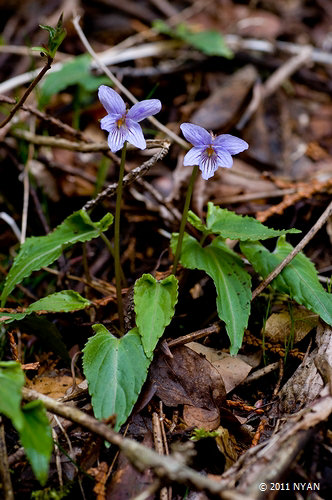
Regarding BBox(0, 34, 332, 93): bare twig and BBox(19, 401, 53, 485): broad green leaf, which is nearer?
BBox(19, 401, 53, 485): broad green leaf

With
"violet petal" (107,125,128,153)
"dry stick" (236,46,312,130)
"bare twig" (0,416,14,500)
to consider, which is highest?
"dry stick" (236,46,312,130)

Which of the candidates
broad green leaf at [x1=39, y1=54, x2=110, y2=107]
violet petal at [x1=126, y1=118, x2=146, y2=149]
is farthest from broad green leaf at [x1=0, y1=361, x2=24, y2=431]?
broad green leaf at [x1=39, y1=54, x2=110, y2=107]

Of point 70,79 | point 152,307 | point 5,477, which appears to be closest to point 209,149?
point 152,307

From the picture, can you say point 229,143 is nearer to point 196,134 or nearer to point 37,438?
point 196,134

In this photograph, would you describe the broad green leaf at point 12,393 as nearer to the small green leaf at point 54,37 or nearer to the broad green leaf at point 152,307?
the broad green leaf at point 152,307

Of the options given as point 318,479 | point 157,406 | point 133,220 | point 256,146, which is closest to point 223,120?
point 256,146

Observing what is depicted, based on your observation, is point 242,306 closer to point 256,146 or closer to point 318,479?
point 318,479

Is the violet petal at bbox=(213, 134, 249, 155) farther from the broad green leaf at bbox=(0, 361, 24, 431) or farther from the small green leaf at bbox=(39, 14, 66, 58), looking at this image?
the broad green leaf at bbox=(0, 361, 24, 431)
